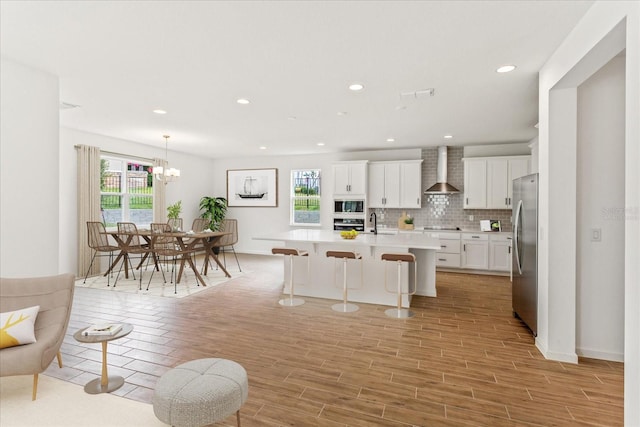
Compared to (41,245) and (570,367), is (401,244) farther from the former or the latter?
(41,245)

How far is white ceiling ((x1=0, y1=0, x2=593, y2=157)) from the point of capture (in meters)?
2.35

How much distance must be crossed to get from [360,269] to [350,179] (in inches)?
134

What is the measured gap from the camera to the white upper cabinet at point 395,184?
7.38 m

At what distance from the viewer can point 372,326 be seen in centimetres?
381

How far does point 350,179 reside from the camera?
7781 mm

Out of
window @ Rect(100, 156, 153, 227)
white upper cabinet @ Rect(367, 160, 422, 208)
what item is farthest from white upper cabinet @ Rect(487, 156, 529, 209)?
window @ Rect(100, 156, 153, 227)

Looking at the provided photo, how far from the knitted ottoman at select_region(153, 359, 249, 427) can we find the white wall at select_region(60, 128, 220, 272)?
15.9 ft

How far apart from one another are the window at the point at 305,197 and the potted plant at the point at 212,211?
205 cm

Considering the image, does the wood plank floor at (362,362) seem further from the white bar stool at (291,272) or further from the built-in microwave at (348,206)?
the built-in microwave at (348,206)

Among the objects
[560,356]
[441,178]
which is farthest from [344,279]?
[441,178]

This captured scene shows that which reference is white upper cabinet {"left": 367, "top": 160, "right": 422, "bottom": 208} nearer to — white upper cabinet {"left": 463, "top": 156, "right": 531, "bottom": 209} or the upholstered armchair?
white upper cabinet {"left": 463, "top": 156, "right": 531, "bottom": 209}

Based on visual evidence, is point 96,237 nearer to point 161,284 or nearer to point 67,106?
point 161,284

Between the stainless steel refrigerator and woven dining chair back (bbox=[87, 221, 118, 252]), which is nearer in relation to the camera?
the stainless steel refrigerator

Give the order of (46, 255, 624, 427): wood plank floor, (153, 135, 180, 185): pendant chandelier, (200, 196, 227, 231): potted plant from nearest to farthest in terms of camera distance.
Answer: (46, 255, 624, 427): wood plank floor
(153, 135, 180, 185): pendant chandelier
(200, 196, 227, 231): potted plant
